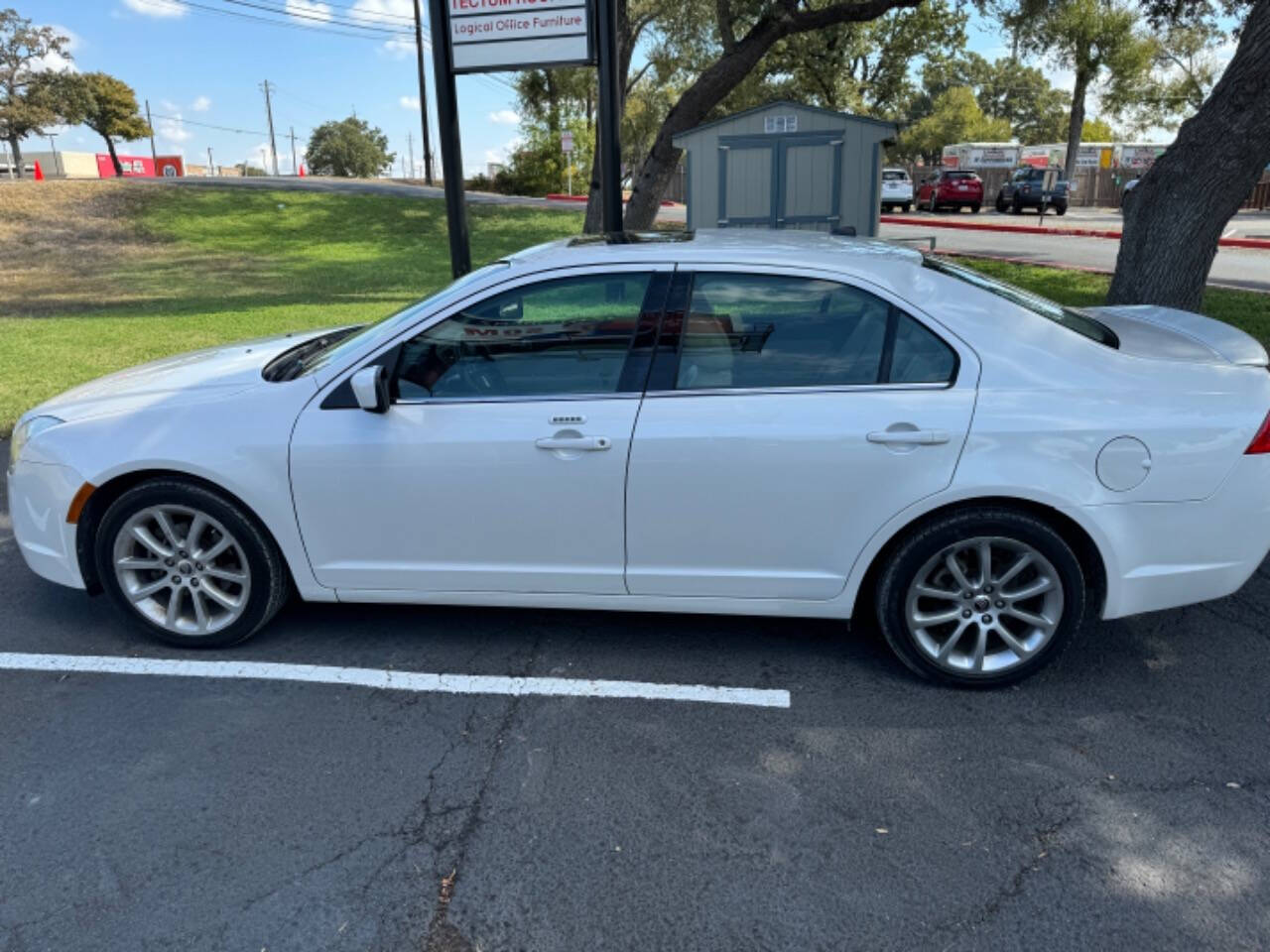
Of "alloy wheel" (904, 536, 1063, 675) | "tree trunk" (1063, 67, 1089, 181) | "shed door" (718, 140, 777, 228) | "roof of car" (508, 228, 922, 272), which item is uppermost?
"tree trunk" (1063, 67, 1089, 181)

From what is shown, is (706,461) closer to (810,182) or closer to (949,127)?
(810,182)

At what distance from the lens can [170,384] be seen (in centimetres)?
374

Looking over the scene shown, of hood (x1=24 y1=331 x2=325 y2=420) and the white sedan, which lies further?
hood (x1=24 y1=331 x2=325 y2=420)

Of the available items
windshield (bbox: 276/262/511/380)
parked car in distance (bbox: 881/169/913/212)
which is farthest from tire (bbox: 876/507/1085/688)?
parked car in distance (bbox: 881/169/913/212)

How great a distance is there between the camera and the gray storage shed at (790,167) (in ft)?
34.4

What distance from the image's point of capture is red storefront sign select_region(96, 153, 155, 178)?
63344mm

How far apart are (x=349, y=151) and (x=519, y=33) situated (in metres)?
95.2

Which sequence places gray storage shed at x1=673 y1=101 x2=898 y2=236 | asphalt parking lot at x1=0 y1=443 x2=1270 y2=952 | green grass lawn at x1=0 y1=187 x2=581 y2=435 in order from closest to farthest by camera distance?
asphalt parking lot at x1=0 y1=443 x2=1270 y2=952 → green grass lawn at x1=0 y1=187 x2=581 y2=435 → gray storage shed at x1=673 y1=101 x2=898 y2=236

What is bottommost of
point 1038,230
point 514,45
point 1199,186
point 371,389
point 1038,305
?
point 1038,230

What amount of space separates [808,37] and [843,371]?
32430mm

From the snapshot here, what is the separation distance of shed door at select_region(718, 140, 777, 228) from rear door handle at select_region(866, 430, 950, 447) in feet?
26.8

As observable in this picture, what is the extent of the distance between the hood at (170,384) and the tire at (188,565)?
1.19 feet

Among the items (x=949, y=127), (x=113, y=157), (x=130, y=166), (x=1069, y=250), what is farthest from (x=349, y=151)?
(x=1069, y=250)

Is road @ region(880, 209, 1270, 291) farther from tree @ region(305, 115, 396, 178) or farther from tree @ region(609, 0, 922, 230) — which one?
tree @ region(305, 115, 396, 178)
